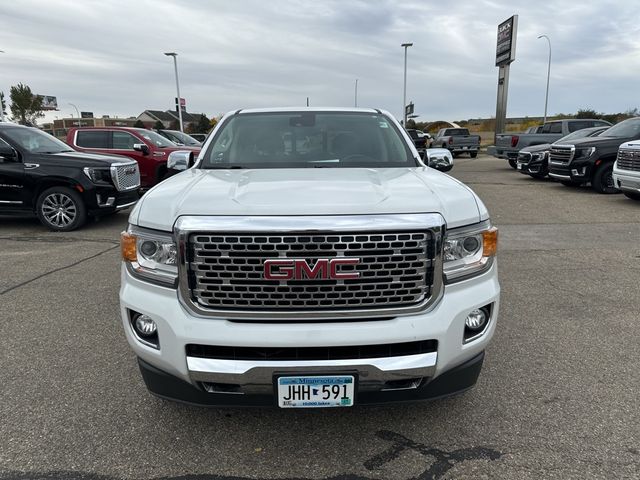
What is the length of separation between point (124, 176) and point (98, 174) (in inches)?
19.2

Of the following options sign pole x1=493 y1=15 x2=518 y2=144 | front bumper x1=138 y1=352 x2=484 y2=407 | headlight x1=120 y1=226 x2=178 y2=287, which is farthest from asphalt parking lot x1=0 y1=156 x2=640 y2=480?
sign pole x1=493 y1=15 x2=518 y2=144

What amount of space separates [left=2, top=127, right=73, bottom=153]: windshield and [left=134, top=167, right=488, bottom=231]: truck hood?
678 centimetres

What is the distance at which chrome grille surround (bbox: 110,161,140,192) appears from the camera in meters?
8.26

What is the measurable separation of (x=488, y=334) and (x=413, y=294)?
0.51 meters

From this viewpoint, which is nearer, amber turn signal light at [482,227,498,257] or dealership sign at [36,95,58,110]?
amber turn signal light at [482,227,498,257]

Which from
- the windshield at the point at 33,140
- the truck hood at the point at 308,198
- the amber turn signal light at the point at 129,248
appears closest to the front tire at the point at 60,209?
the windshield at the point at 33,140

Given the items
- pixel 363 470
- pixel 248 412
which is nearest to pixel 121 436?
pixel 248 412

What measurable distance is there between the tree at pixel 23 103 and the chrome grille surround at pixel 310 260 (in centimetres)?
6360

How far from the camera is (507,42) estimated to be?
2988 cm

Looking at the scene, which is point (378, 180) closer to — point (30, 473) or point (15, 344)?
point (30, 473)

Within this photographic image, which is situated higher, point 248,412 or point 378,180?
point 378,180

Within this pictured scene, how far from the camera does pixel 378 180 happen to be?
2812 mm

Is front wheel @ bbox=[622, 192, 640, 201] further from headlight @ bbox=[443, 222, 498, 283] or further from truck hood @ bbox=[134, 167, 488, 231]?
headlight @ bbox=[443, 222, 498, 283]

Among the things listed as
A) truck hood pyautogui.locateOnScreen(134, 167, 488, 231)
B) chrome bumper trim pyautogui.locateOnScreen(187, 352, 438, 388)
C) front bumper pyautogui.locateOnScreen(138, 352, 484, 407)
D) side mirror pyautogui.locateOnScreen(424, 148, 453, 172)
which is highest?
side mirror pyautogui.locateOnScreen(424, 148, 453, 172)
